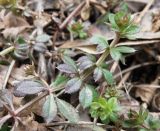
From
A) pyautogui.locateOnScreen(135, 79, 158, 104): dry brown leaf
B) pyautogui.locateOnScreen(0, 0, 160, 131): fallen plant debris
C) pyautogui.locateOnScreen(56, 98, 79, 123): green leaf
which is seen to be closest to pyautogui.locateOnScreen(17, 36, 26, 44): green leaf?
pyautogui.locateOnScreen(0, 0, 160, 131): fallen plant debris

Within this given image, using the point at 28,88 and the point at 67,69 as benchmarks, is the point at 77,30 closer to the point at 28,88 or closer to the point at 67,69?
the point at 67,69

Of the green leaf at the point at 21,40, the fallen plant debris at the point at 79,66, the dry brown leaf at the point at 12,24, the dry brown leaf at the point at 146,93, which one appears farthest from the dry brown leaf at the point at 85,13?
the dry brown leaf at the point at 146,93

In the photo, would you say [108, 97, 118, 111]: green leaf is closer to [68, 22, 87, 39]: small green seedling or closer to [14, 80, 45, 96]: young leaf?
[14, 80, 45, 96]: young leaf

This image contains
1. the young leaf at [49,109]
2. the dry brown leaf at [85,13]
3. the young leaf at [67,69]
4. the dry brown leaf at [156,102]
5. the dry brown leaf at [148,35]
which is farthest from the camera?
the dry brown leaf at [85,13]

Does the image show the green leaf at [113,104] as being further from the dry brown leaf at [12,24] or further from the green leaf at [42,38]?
the dry brown leaf at [12,24]

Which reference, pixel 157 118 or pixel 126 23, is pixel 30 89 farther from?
pixel 157 118

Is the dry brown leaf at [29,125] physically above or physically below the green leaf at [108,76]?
below

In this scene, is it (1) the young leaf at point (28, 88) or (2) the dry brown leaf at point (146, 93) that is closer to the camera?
(1) the young leaf at point (28, 88)

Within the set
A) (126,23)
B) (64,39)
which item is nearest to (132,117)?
(126,23)
